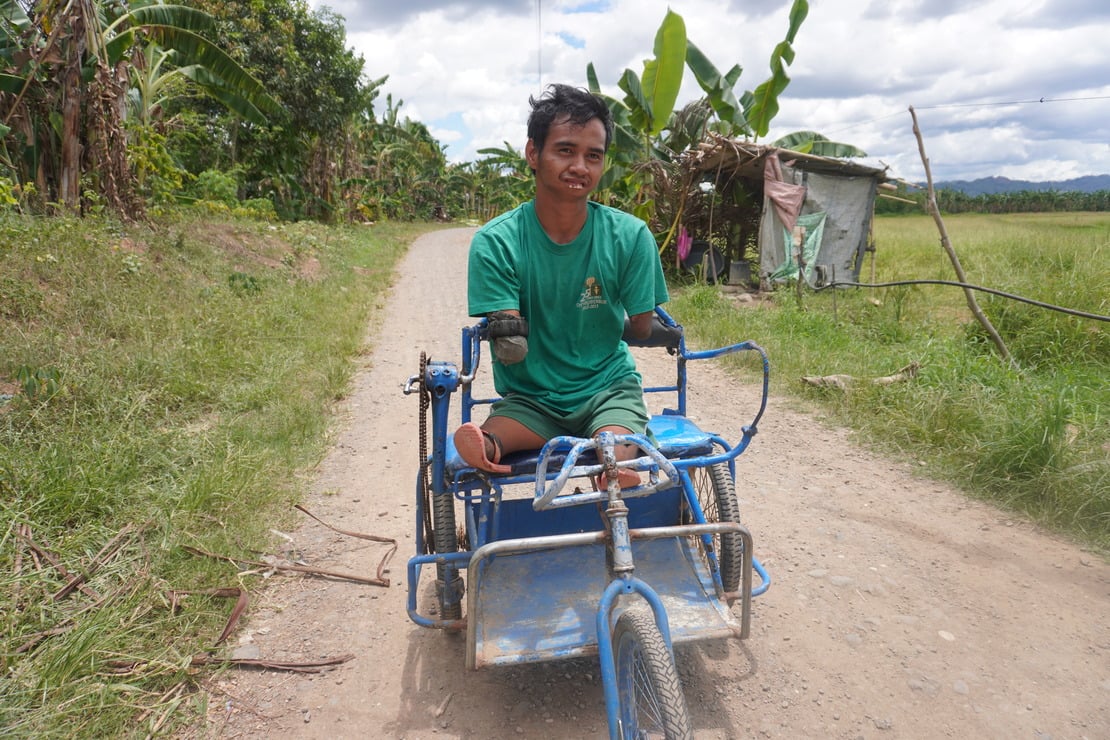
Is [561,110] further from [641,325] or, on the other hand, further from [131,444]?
[131,444]

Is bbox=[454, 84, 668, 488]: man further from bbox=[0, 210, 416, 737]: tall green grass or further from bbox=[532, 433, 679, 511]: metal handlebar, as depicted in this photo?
bbox=[0, 210, 416, 737]: tall green grass

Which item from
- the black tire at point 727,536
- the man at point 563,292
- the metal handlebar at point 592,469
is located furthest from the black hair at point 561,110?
the black tire at point 727,536

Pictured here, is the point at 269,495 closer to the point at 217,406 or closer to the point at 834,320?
the point at 217,406

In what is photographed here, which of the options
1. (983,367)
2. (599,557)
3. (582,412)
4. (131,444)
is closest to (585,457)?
(582,412)

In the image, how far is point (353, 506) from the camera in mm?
3822

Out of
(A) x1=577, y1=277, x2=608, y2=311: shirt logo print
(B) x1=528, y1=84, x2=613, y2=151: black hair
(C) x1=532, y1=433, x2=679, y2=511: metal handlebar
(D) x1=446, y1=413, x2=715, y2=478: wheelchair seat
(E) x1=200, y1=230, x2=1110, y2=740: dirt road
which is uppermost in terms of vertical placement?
(B) x1=528, y1=84, x2=613, y2=151: black hair

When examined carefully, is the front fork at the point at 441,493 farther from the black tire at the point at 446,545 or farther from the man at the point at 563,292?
the man at the point at 563,292

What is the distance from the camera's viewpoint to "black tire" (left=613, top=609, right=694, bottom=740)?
158cm

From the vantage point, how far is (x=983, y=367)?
209 inches

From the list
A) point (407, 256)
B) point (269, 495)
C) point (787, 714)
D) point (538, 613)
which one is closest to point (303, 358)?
point (269, 495)

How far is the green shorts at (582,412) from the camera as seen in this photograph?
2357mm

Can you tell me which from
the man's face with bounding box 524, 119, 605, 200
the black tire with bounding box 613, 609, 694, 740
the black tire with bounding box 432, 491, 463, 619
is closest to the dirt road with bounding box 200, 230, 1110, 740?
the black tire with bounding box 432, 491, 463, 619

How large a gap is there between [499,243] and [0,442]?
9.62ft

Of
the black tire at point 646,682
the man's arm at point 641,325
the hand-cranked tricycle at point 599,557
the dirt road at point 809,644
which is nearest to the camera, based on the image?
the black tire at point 646,682
